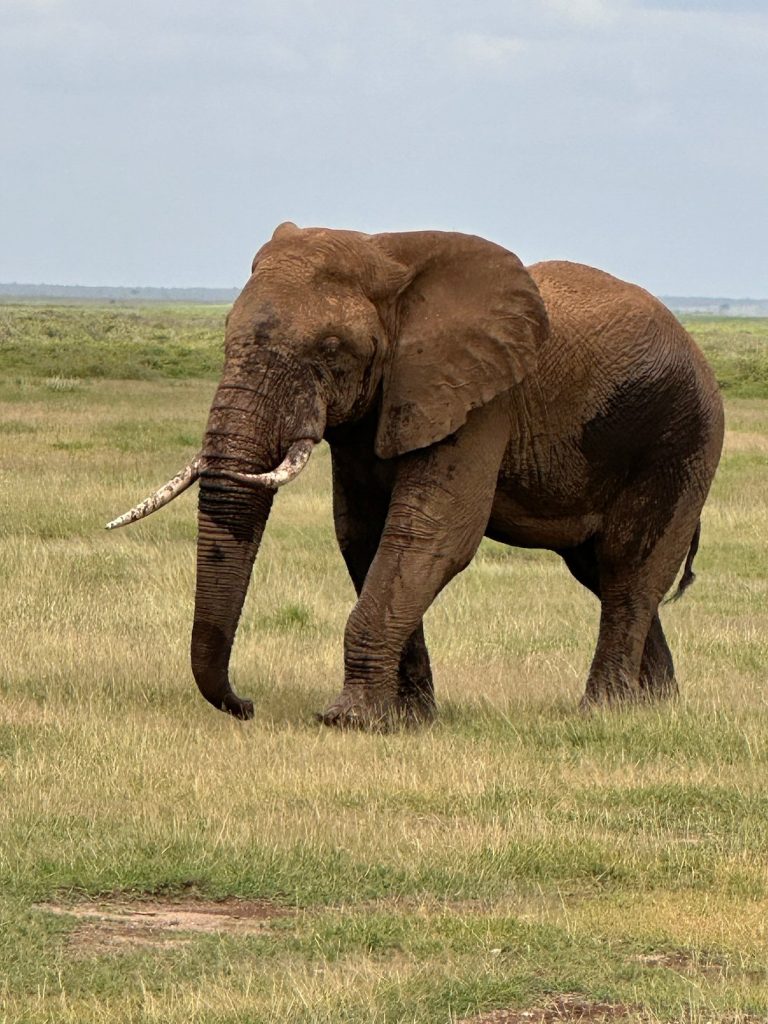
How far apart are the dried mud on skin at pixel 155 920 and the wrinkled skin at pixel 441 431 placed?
270 cm

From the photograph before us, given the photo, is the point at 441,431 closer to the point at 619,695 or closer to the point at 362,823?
the point at 619,695

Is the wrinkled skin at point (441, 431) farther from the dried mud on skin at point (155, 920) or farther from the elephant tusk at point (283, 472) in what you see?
the dried mud on skin at point (155, 920)

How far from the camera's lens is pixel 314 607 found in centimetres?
1459

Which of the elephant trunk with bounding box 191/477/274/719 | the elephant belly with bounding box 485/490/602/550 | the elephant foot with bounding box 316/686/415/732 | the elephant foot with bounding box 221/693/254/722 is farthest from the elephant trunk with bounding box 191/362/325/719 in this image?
the elephant belly with bounding box 485/490/602/550

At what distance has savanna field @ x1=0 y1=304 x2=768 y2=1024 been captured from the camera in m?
5.93

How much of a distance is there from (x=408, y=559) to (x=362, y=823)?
231cm

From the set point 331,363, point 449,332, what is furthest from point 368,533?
point 331,363

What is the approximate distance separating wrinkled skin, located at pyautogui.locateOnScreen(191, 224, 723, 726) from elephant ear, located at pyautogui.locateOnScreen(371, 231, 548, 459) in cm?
1

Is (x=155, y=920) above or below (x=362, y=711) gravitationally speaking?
above

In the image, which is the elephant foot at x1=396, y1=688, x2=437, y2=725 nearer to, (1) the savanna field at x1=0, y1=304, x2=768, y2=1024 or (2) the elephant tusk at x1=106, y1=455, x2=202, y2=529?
(1) the savanna field at x1=0, y1=304, x2=768, y2=1024

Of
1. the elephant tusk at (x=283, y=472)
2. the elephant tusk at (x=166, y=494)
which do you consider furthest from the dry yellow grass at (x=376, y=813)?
the elephant tusk at (x=283, y=472)

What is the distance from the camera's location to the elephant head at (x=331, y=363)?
927cm

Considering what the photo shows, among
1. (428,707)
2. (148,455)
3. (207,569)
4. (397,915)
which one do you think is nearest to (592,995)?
(397,915)

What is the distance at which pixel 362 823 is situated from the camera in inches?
310
